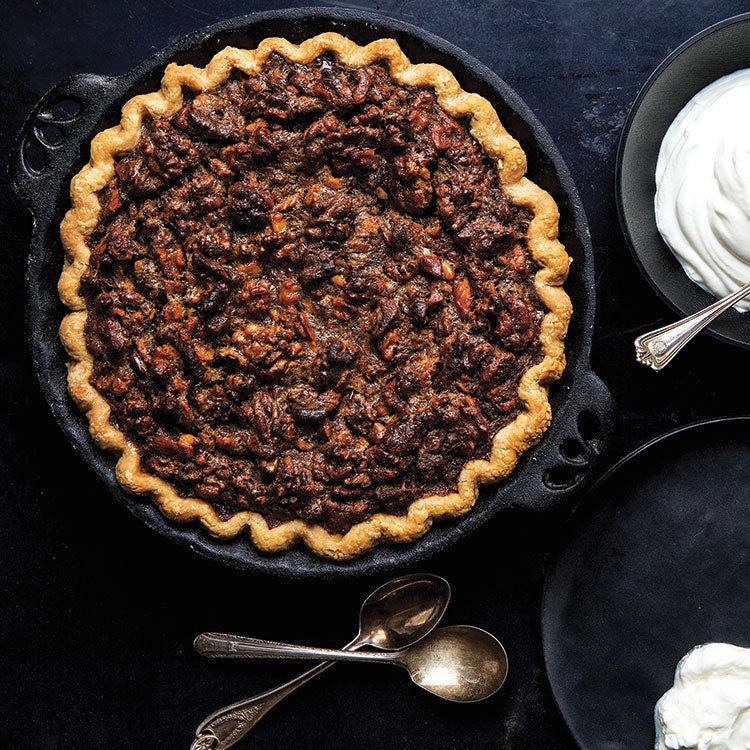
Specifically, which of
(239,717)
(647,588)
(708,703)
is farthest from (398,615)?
(708,703)

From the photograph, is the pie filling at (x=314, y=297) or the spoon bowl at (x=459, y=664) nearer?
the pie filling at (x=314, y=297)

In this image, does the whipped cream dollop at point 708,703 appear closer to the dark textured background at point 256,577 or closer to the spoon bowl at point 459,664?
the dark textured background at point 256,577

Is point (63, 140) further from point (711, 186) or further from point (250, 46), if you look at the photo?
point (711, 186)

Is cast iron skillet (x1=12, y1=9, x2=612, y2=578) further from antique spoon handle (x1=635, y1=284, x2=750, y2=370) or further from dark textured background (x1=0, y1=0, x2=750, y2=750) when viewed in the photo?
dark textured background (x1=0, y1=0, x2=750, y2=750)

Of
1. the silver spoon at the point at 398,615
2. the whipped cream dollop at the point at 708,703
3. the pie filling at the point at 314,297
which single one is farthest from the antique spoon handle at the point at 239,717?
the whipped cream dollop at the point at 708,703

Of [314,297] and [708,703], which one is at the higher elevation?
[314,297]

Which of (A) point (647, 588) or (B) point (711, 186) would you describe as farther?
(A) point (647, 588)

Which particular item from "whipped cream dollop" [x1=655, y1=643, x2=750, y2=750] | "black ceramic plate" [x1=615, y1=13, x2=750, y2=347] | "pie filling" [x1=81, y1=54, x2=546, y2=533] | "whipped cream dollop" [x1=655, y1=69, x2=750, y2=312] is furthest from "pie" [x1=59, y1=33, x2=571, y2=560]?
"whipped cream dollop" [x1=655, y1=643, x2=750, y2=750]
